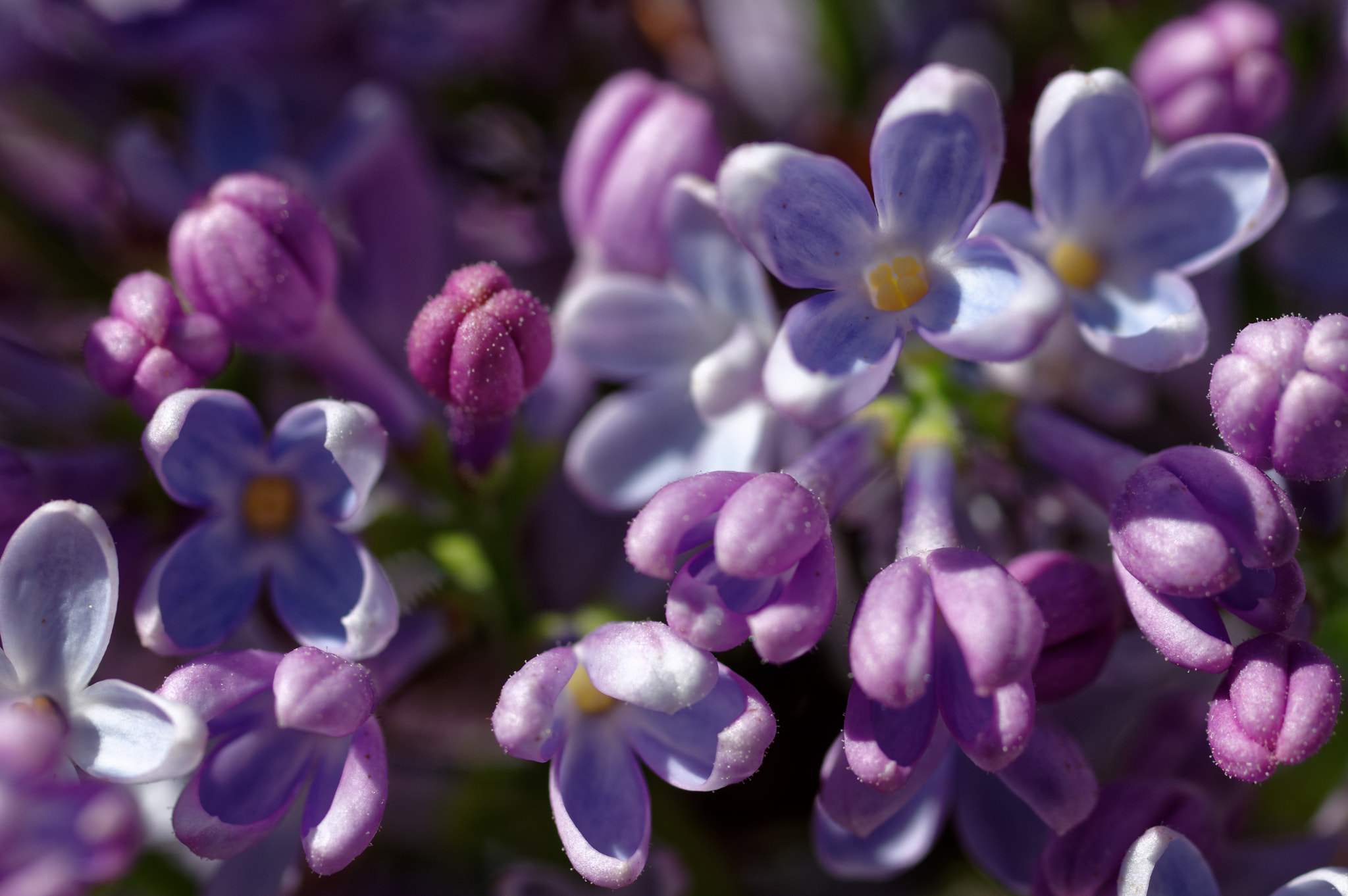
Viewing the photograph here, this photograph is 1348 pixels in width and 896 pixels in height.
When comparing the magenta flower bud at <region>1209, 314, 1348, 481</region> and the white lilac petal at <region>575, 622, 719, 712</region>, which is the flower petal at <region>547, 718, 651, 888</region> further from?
the magenta flower bud at <region>1209, 314, 1348, 481</region>

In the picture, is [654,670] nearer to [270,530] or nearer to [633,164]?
[270,530]

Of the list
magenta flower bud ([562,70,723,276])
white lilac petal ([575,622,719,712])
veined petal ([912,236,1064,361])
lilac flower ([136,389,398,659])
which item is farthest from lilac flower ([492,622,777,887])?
magenta flower bud ([562,70,723,276])

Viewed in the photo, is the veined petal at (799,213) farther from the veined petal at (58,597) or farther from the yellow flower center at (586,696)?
the veined petal at (58,597)

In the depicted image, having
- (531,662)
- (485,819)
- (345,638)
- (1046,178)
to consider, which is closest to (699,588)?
(531,662)

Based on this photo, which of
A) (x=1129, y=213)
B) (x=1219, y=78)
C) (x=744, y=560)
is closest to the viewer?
(x=744, y=560)

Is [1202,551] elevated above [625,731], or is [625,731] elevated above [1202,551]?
[1202,551]

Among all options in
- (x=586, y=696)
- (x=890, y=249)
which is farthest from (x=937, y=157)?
(x=586, y=696)
